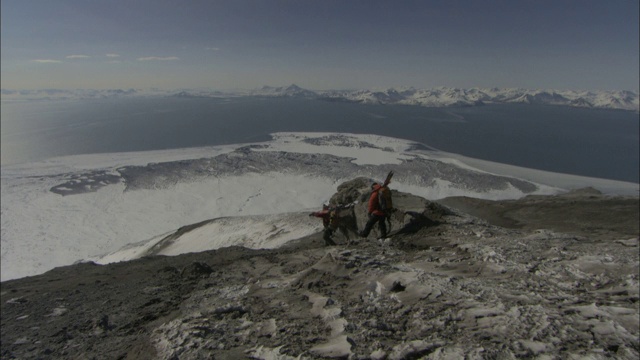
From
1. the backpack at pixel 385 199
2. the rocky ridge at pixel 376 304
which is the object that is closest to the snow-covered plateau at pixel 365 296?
the rocky ridge at pixel 376 304

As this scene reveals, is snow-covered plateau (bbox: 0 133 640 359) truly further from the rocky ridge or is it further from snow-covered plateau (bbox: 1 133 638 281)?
snow-covered plateau (bbox: 1 133 638 281)

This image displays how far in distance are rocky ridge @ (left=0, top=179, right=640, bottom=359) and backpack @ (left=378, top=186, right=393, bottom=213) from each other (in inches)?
37.6

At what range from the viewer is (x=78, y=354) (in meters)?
6.44

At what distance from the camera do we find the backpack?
9.41m

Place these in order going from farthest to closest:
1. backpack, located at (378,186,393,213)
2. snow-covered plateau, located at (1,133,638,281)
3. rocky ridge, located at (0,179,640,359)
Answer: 1. snow-covered plateau, located at (1,133,638,281)
2. backpack, located at (378,186,393,213)
3. rocky ridge, located at (0,179,640,359)

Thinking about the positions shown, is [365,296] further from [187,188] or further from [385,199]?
[187,188]

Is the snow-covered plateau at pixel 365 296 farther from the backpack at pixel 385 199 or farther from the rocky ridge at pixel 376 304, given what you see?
the backpack at pixel 385 199

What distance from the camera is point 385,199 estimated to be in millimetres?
9500

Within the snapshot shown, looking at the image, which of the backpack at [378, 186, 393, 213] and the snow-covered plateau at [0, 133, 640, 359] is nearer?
the snow-covered plateau at [0, 133, 640, 359]

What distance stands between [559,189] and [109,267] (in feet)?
151

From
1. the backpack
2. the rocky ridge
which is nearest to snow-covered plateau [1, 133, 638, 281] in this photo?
the backpack

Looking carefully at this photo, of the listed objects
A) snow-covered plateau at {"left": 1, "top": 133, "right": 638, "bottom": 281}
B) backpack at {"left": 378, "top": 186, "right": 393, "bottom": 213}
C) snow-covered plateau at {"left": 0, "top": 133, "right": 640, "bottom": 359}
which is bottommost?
snow-covered plateau at {"left": 1, "top": 133, "right": 638, "bottom": 281}

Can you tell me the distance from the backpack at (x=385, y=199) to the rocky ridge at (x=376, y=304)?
37.6 inches

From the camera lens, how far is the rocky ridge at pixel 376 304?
4.86m
